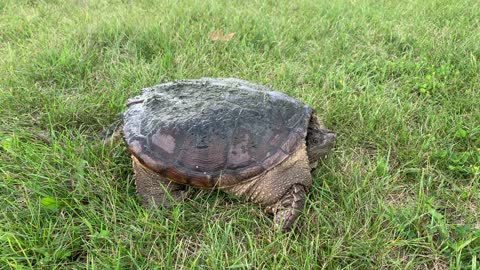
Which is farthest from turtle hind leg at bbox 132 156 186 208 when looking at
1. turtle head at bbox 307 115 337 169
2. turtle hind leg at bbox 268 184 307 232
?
turtle head at bbox 307 115 337 169

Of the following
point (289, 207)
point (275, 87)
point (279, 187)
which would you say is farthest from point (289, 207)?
point (275, 87)

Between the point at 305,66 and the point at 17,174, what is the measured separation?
217 centimetres

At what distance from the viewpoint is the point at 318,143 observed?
6.62ft

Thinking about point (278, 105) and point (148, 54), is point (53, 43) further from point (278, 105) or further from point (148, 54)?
point (278, 105)

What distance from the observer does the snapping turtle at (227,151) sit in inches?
71.7

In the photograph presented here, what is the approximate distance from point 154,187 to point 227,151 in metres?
0.42

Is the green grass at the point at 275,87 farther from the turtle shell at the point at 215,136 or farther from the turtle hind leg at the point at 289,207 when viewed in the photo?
the turtle shell at the point at 215,136

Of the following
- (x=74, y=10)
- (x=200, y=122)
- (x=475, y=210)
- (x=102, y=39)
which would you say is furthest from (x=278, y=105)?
(x=74, y=10)

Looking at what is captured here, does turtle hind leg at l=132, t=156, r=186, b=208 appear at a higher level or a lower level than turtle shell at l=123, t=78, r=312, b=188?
lower

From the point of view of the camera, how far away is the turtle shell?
1821 millimetres

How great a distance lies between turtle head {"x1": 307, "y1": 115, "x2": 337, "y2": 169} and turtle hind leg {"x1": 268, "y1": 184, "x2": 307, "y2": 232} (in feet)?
0.68

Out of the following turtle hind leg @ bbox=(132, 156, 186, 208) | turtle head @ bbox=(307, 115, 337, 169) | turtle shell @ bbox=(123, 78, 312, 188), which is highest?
A: turtle shell @ bbox=(123, 78, 312, 188)

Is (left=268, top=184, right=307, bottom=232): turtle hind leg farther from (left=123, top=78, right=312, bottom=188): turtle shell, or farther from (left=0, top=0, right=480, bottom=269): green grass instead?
(left=123, top=78, right=312, bottom=188): turtle shell

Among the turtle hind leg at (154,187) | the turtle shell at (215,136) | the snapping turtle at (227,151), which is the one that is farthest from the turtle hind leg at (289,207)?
the turtle hind leg at (154,187)
